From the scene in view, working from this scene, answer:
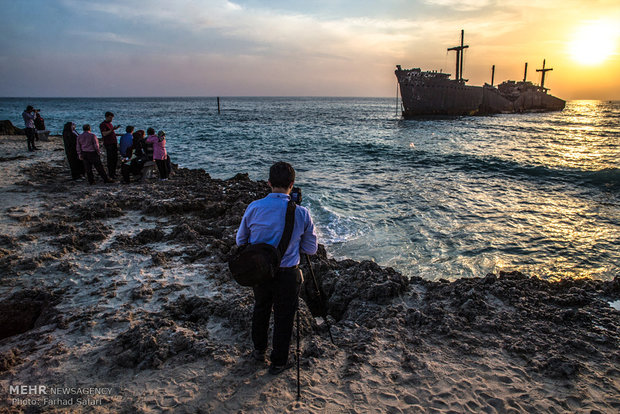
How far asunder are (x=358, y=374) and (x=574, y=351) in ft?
7.64

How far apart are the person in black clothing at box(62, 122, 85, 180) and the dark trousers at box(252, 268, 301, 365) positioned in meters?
9.82

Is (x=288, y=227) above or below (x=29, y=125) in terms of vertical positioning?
below

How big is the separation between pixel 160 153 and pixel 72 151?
249cm

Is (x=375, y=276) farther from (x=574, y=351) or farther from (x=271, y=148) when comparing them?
(x=271, y=148)

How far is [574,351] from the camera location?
348 cm

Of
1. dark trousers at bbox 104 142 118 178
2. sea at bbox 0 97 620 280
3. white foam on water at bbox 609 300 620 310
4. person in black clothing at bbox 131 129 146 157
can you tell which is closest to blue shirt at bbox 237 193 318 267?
sea at bbox 0 97 620 280

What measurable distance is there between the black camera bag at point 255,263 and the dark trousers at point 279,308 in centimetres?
24

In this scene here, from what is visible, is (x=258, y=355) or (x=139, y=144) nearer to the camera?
(x=258, y=355)

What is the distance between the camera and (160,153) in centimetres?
1047

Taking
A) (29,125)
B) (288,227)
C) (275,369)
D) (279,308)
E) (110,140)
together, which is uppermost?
(29,125)

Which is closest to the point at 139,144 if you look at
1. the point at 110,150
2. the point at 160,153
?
the point at 160,153

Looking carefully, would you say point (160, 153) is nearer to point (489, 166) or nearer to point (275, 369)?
point (275, 369)

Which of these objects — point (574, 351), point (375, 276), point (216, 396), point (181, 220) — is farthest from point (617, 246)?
point (181, 220)

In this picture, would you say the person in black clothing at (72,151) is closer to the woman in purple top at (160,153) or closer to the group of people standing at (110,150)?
the group of people standing at (110,150)
